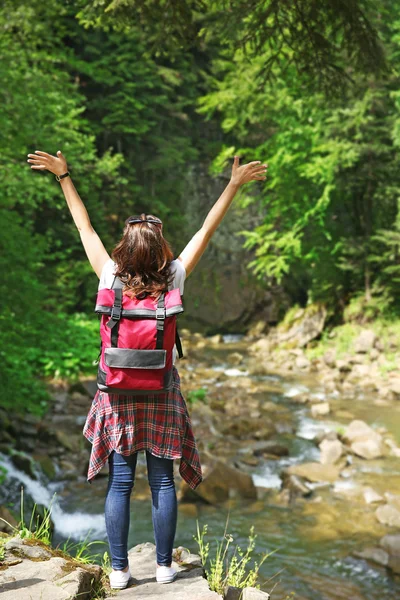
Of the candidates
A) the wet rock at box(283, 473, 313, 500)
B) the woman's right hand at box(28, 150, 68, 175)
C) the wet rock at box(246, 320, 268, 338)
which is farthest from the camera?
the wet rock at box(246, 320, 268, 338)

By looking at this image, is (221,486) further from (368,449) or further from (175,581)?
(175,581)

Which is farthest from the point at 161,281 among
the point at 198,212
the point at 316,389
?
the point at 198,212

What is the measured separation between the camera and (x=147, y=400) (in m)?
2.92

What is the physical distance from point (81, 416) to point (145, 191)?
1289 cm

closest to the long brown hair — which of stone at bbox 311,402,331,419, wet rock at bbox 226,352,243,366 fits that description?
stone at bbox 311,402,331,419

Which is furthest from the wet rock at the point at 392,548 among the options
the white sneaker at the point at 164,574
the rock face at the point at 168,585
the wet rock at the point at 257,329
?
the wet rock at the point at 257,329

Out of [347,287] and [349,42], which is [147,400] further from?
[347,287]

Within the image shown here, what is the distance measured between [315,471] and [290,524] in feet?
5.83

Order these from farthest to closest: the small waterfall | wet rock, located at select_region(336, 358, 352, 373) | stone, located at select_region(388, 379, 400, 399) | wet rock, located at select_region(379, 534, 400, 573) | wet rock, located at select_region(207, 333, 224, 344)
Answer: wet rock, located at select_region(207, 333, 224, 344) → wet rock, located at select_region(336, 358, 352, 373) → stone, located at select_region(388, 379, 400, 399) → the small waterfall → wet rock, located at select_region(379, 534, 400, 573)

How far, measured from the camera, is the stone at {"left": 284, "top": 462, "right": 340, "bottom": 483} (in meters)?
9.91

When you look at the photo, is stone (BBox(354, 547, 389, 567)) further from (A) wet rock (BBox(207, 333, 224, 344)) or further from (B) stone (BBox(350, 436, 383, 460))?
(A) wet rock (BBox(207, 333, 224, 344))

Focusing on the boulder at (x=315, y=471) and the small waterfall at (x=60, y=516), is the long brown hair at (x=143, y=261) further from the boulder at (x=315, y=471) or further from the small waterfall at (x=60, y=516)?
the boulder at (x=315, y=471)

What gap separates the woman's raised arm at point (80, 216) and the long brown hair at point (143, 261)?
0.56 feet

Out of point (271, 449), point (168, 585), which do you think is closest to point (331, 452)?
point (271, 449)
